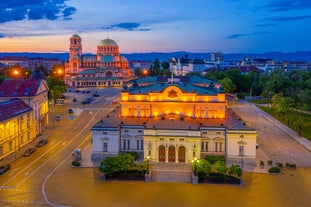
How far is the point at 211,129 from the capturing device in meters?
57.1

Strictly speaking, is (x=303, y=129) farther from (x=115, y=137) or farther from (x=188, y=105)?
(x=115, y=137)

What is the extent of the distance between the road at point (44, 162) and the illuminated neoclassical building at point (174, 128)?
8.22 m

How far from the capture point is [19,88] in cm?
7006

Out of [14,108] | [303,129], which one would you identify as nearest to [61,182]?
[14,108]

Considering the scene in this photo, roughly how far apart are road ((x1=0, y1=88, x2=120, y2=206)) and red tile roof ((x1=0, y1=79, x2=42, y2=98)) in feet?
34.3

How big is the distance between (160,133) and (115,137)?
8.93 metres

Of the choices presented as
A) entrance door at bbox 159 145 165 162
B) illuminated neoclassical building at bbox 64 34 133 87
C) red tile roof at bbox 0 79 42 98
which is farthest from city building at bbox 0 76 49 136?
illuminated neoclassical building at bbox 64 34 133 87

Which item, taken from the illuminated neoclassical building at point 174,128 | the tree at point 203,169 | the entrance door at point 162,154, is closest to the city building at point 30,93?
the illuminated neoclassical building at point 174,128

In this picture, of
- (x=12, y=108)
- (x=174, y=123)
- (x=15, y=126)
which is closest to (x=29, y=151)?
(x=15, y=126)

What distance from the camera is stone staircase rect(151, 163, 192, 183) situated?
4694 cm

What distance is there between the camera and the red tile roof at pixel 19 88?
226ft

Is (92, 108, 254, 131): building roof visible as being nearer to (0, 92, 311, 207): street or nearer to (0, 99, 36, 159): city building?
(0, 92, 311, 207): street

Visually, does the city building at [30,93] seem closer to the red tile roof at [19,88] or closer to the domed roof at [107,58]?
the red tile roof at [19,88]

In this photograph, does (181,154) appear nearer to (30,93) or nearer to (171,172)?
(171,172)
